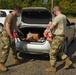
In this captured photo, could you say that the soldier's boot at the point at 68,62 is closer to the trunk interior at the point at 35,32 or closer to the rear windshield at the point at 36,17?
the trunk interior at the point at 35,32

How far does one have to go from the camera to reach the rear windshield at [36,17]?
7824mm

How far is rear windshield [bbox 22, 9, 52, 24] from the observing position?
782cm

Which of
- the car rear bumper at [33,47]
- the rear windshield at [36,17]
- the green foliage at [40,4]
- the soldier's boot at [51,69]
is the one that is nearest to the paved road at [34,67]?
the soldier's boot at [51,69]

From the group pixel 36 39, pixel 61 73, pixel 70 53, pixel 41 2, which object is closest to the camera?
pixel 61 73

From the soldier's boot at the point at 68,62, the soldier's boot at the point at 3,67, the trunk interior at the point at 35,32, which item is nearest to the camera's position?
the soldier's boot at the point at 3,67

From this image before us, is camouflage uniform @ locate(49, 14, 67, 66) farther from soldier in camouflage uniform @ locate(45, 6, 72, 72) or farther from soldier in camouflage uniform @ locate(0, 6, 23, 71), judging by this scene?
soldier in camouflage uniform @ locate(0, 6, 23, 71)

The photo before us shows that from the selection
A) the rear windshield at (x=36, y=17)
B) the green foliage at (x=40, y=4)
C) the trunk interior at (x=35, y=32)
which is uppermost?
the rear windshield at (x=36, y=17)

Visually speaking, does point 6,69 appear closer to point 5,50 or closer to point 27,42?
point 5,50

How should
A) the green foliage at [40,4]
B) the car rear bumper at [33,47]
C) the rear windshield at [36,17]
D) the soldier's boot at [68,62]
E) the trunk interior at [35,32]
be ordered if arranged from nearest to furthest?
the soldier's boot at [68,62] < the car rear bumper at [33,47] < the trunk interior at [35,32] < the rear windshield at [36,17] < the green foliage at [40,4]

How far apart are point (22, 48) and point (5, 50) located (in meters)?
0.90

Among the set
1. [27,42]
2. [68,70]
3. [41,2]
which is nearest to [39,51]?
[27,42]

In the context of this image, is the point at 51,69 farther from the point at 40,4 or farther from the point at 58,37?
the point at 40,4

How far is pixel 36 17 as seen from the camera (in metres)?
8.00

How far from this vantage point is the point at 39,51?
277 inches
